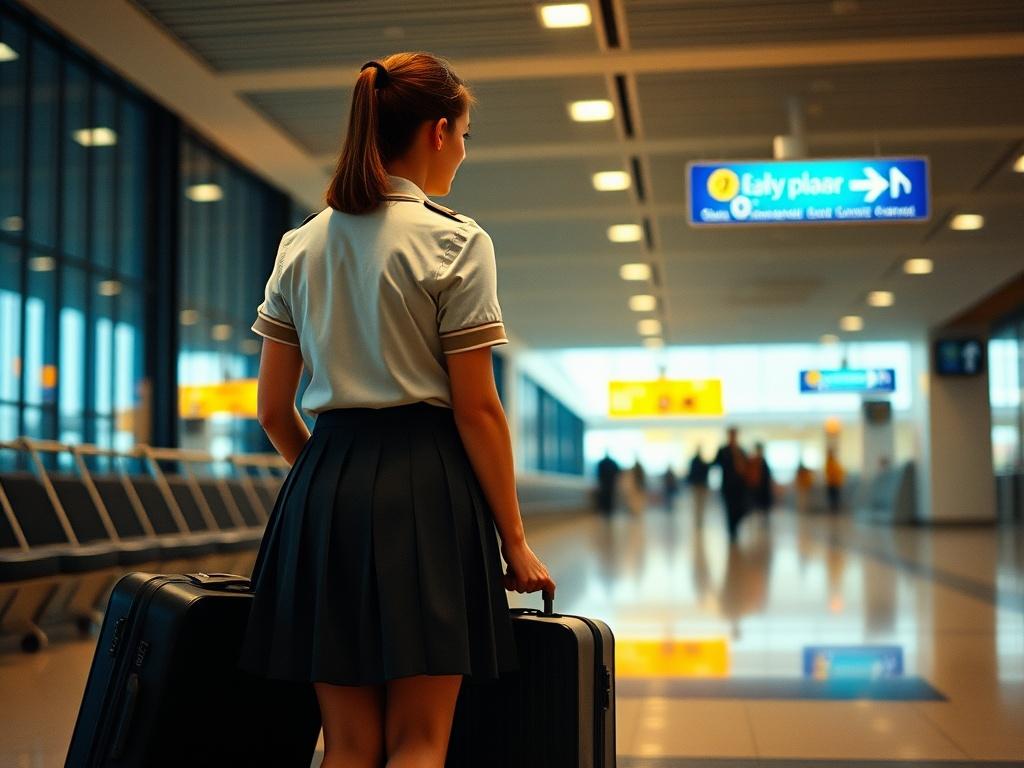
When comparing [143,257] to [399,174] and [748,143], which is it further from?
[399,174]

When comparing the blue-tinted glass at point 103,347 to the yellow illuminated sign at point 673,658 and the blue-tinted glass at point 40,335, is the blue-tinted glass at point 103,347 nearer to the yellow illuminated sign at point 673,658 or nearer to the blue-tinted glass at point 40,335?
the blue-tinted glass at point 40,335

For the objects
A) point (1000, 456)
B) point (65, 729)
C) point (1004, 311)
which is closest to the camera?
point (65, 729)

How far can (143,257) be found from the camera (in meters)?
10.8

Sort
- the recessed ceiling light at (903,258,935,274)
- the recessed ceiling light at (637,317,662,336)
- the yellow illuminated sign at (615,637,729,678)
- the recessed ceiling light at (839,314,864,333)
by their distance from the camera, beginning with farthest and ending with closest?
the recessed ceiling light at (637,317,662,336), the recessed ceiling light at (839,314,864,333), the recessed ceiling light at (903,258,935,274), the yellow illuminated sign at (615,637,729,678)

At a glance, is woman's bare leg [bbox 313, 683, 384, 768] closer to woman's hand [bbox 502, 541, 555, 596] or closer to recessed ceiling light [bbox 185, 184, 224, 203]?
woman's hand [bbox 502, 541, 555, 596]

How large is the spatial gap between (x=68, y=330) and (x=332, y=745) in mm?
8258

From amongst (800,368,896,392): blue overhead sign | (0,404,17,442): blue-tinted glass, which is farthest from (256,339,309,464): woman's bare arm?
(800,368,896,392): blue overhead sign

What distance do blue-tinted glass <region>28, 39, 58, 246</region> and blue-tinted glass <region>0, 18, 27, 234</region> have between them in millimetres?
151

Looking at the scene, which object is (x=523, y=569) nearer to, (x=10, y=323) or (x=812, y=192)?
(x=10, y=323)

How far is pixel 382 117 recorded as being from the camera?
78.9 inches

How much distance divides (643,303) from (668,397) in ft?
33.2

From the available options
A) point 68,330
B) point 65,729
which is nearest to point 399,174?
point 65,729

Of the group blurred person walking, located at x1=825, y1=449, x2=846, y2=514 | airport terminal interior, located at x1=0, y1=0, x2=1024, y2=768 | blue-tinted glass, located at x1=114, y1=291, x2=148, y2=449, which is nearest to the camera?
airport terminal interior, located at x1=0, y1=0, x2=1024, y2=768

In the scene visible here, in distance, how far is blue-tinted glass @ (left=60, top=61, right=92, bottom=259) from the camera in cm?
950
